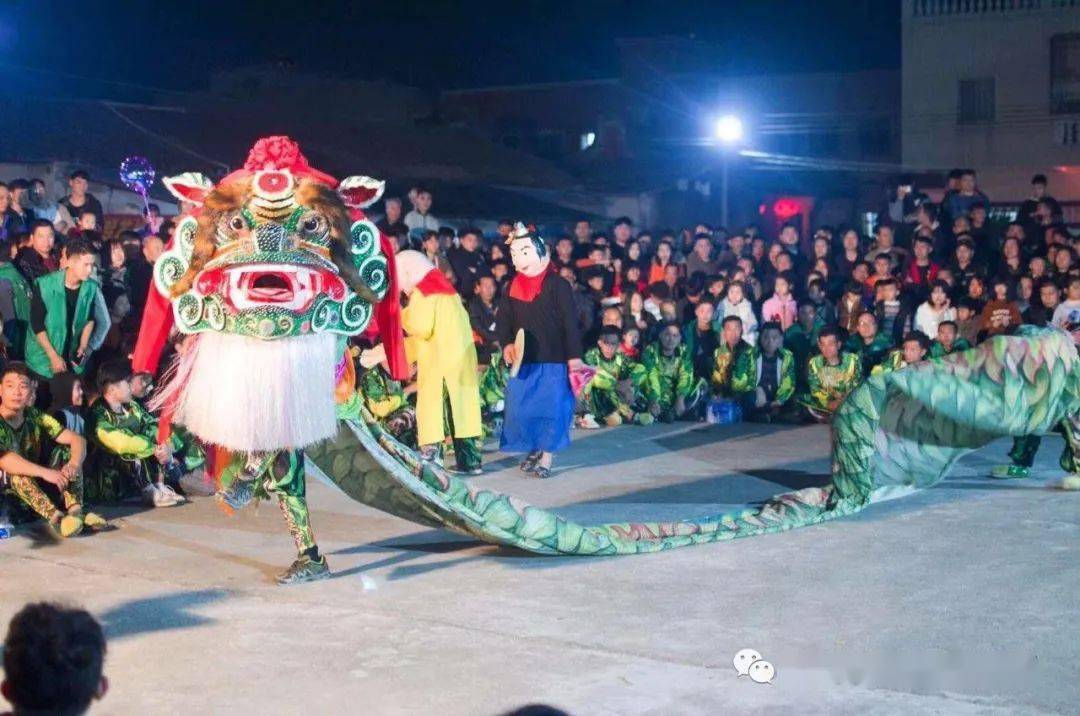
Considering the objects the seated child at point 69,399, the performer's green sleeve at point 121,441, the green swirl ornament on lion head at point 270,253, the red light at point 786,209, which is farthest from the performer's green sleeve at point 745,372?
the red light at point 786,209

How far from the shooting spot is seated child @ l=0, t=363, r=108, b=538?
7980mm

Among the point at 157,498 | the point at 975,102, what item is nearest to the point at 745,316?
the point at 157,498

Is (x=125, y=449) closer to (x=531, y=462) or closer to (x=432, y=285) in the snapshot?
(x=432, y=285)

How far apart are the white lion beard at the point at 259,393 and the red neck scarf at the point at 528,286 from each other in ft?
10.7

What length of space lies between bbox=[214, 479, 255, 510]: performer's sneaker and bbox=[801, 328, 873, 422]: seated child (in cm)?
652

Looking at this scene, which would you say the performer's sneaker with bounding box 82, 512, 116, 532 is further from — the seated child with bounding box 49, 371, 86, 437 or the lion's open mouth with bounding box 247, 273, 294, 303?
the lion's open mouth with bounding box 247, 273, 294, 303

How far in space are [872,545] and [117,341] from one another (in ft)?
16.8

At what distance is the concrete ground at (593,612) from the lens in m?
5.15

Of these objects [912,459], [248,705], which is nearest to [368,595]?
[248,705]

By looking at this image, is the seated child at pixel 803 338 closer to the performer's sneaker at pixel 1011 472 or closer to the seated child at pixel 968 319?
the seated child at pixel 968 319

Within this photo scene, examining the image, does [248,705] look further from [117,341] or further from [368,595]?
[117,341]

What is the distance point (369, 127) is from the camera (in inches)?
726

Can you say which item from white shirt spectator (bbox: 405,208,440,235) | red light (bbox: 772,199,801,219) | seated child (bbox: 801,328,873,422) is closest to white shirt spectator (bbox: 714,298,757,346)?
seated child (bbox: 801,328,873,422)

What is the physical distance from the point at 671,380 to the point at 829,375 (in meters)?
1.30
